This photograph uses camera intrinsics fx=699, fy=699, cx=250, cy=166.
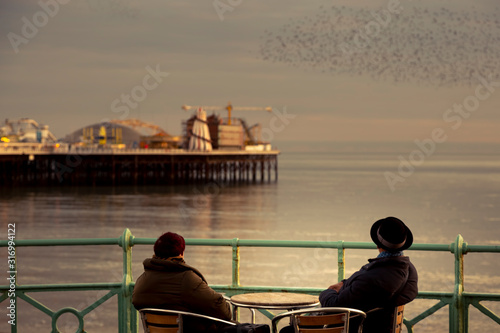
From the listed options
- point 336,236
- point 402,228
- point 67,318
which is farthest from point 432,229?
point 402,228

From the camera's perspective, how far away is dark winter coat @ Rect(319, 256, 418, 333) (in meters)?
4.48

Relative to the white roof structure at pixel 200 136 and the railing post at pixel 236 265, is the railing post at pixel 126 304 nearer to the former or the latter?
the railing post at pixel 236 265

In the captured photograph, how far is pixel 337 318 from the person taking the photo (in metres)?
4.37

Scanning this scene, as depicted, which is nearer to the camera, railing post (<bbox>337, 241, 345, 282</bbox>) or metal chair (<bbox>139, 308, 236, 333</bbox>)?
metal chair (<bbox>139, 308, 236, 333</bbox>)

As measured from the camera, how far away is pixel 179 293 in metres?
4.54

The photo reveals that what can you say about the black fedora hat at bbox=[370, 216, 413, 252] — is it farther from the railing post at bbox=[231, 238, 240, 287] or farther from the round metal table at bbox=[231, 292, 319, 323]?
the railing post at bbox=[231, 238, 240, 287]

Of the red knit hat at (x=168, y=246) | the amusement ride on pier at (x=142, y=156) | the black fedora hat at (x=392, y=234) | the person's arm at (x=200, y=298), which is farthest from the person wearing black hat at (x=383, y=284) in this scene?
the amusement ride on pier at (x=142, y=156)

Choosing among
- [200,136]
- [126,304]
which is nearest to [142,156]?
[200,136]

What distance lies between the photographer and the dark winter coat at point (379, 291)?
4.48 meters

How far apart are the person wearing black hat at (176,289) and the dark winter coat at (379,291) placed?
2.48 feet

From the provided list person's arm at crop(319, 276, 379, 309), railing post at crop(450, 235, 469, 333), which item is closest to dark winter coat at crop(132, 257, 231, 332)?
person's arm at crop(319, 276, 379, 309)

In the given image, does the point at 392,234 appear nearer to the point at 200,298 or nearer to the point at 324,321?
the point at 324,321

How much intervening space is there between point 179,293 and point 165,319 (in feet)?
0.62

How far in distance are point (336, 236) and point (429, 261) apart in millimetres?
9558
